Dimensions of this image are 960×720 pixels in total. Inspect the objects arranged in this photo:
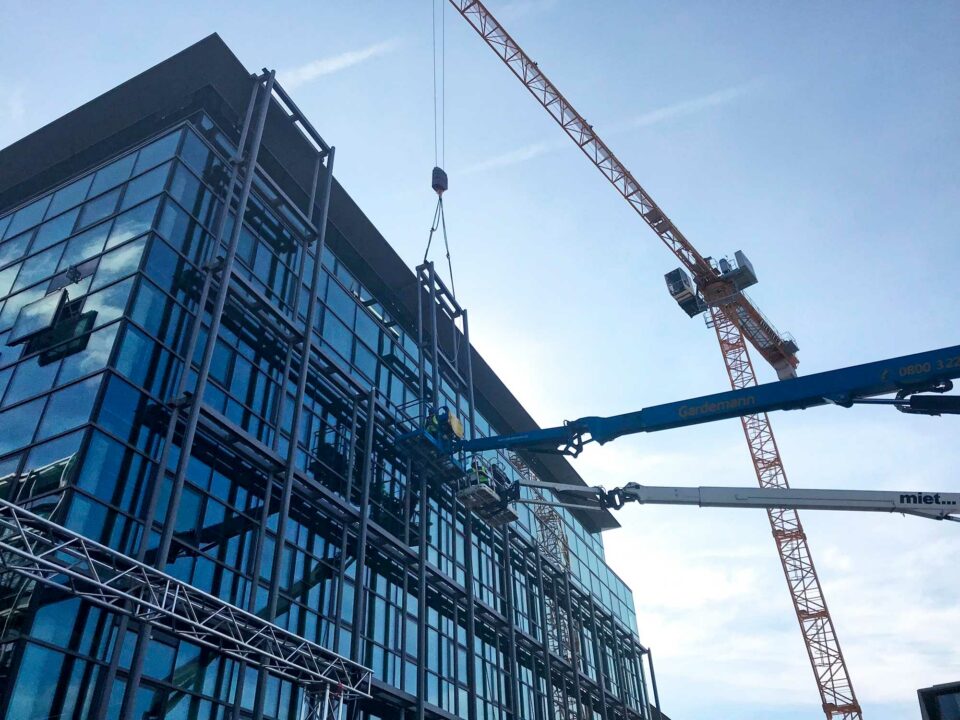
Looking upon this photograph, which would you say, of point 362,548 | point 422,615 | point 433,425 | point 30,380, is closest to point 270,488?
point 362,548

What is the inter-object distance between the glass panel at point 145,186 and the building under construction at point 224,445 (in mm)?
100

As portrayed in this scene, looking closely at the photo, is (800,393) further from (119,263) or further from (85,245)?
(85,245)

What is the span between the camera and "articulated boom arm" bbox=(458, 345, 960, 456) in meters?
25.6

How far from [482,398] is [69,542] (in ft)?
111

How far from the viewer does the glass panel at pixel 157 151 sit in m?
29.0

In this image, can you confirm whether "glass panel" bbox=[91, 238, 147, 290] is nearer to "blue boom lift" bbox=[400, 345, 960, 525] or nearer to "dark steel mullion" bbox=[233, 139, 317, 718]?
"dark steel mullion" bbox=[233, 139, 317, 718]

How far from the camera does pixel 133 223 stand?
27.0 metres

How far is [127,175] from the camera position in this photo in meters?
29.4

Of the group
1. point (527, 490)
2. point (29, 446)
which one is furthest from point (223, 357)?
point (527, 490)

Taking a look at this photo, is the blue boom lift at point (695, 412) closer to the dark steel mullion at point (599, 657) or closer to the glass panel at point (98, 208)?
the glass panel at point (98, 208)

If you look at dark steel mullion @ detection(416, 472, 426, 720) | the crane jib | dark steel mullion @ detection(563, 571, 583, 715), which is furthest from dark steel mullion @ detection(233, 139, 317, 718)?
dark steel mullion @ detection(563, 571, 583, 715)

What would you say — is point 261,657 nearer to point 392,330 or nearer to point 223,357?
point 223,357

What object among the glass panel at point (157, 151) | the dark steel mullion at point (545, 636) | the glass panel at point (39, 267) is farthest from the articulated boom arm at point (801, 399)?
the glass panel at point (39, 267)

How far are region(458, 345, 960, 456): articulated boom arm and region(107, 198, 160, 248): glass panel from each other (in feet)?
56.4
